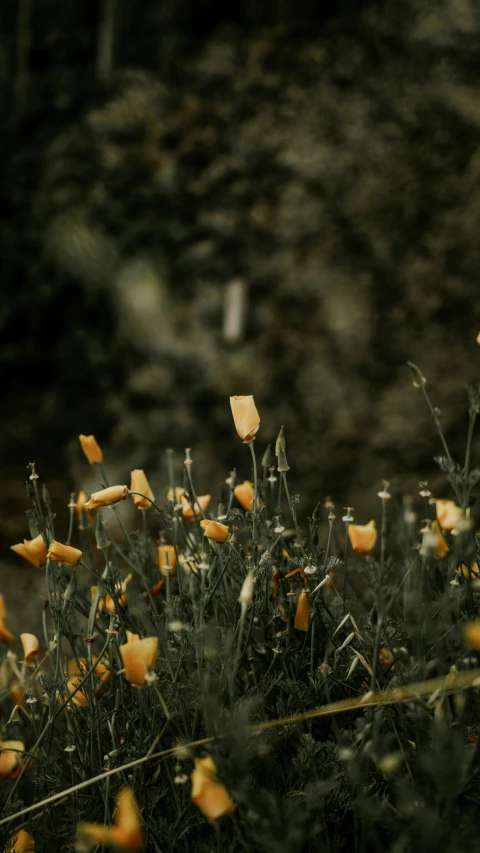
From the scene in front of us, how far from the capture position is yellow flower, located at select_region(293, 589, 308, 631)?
0.91 metres

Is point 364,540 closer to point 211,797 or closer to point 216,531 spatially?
point 216,531

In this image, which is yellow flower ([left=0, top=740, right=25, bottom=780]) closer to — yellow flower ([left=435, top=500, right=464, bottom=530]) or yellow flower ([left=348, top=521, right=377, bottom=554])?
yellow flower ([left=348, top=521, right=377, bottom=554])

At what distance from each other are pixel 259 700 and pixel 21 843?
0.35m

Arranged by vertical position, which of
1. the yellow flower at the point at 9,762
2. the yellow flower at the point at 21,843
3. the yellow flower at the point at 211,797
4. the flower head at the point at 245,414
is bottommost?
the yellow flower at the point at 9,762

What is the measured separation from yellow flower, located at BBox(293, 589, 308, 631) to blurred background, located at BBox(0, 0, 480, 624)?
4.31 feet

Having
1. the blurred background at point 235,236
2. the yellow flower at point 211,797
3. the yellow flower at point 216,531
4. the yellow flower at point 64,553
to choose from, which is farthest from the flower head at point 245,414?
the blurred background at point 235,236

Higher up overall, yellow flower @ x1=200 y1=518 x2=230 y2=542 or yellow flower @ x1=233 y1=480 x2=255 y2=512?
yellow flower @ x1=200 y1=518 x2=230 y2=542

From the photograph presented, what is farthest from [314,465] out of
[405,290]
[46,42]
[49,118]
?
[46,42]

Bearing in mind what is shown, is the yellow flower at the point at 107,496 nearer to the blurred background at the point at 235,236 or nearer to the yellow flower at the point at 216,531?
the yellow flower at the point at 216,531

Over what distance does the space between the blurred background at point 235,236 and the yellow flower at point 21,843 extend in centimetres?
137

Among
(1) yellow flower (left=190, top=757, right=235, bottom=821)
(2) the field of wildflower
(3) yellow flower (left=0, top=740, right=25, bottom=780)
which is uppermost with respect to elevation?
(1) yellow flower (left=190, top=757, right=235, bottom=821)

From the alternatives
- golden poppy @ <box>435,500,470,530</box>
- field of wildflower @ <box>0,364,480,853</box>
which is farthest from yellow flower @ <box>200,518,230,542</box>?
golden poppy @ <box>435,500,470,530</box>

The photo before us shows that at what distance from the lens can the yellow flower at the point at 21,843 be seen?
33.6 inches

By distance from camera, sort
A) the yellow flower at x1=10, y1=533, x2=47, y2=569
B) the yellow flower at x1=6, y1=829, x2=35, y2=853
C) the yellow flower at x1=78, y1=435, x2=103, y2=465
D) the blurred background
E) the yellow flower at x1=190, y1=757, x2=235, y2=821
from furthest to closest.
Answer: the blurred background < the yellow flower at x1=78, y1=435, x2=103, y2=465 < the yellow flower at x1=10, y1=533, x2=47, y2=569 < the yellow flower at x1=6, y1=829, x2=35, y2=853 < the yellow flower at x1=190, y1=757, x2=235, y2=821
